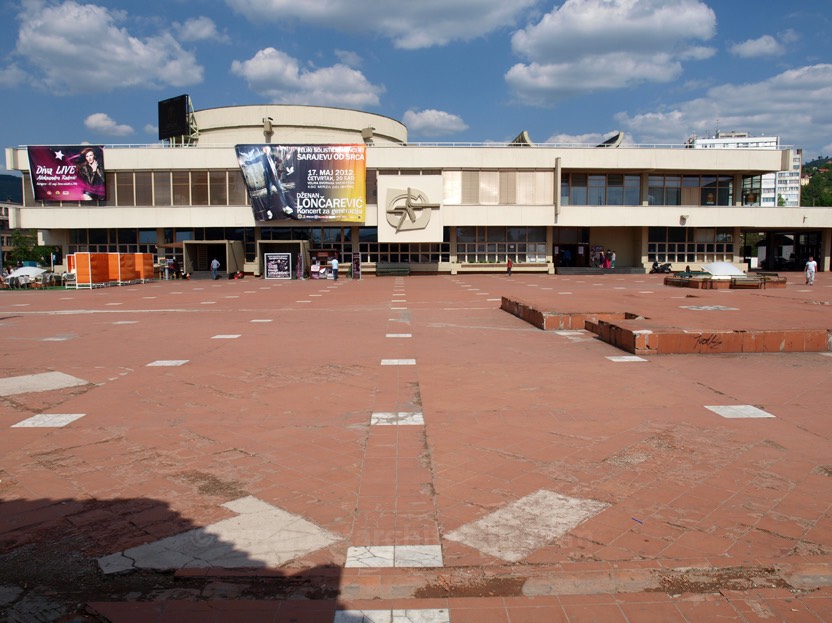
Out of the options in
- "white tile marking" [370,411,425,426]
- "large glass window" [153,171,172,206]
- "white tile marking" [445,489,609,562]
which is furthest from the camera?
"large glass window" [153,171,172,206]

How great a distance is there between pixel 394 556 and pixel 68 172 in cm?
4710

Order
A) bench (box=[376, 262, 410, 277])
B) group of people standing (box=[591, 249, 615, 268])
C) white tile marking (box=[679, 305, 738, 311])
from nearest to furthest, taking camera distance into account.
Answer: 1. white tile marking (box=[679, 305, 738, 311])
2. bench (box=[376, 262, 410, 277])
3. group of people standing (box=[591, 249, 615, 268])

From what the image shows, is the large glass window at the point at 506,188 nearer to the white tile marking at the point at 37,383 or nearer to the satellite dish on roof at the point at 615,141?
the satellite dish on roof at the point at 615,141

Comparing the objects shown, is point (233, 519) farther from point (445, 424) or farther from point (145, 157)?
point (145, 157)

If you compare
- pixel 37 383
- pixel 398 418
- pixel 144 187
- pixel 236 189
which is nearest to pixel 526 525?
pixel 398 418

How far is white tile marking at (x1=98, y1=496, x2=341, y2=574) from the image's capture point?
3596 mm

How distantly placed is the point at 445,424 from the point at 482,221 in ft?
123

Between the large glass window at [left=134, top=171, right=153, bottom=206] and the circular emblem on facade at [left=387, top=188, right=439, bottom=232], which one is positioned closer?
the circular emblem on facade at [left=387, top=188, right=439, bottom=232]

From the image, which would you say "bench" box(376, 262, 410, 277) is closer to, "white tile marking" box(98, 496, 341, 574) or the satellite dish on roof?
the satellite dish on roof

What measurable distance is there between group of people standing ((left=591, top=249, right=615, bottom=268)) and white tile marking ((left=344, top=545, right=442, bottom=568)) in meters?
43.9

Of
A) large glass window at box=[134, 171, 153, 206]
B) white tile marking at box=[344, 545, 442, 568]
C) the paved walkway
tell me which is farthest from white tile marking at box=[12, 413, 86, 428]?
large glass window at box=[134, 171, 153, 206]

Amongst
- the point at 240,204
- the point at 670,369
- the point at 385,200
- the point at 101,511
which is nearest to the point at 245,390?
the point at 101,511

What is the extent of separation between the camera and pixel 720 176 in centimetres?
4578

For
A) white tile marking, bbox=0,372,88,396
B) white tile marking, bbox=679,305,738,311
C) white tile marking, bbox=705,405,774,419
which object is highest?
white tile marking, bbox=679,305,738,311
